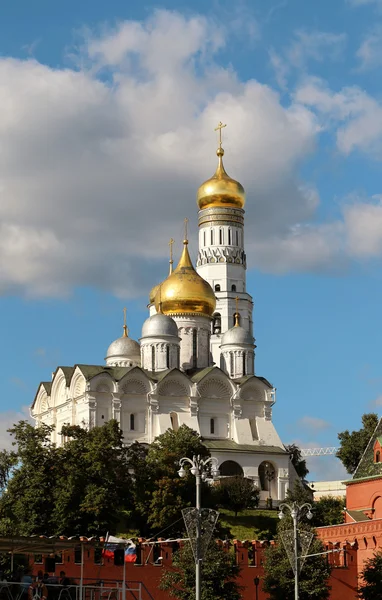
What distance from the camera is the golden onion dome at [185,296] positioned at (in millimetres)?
93562

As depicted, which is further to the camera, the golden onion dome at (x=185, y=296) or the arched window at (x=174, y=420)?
the golden onion dome at (x=185, y=296)

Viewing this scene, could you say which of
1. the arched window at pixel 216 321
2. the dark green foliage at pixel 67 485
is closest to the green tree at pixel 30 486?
the dark green foliage at pixel 67 485

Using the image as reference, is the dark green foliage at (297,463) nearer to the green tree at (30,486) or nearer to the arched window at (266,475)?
the arched window at (266,475)

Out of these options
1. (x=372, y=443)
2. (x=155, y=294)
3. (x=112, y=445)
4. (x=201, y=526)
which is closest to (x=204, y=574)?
(x=201, y=526)

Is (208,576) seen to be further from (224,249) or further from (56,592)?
(224,249)

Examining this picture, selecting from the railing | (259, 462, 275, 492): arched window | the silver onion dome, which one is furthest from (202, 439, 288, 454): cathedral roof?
the railing

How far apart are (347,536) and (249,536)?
51.4 feet

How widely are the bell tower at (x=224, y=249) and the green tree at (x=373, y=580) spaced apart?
151 feet

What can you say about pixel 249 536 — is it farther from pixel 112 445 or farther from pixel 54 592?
pixel 54 592

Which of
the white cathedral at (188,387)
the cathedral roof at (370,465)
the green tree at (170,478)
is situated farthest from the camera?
the white cathedral at (188,387)

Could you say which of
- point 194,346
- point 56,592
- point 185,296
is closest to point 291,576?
point 56,592

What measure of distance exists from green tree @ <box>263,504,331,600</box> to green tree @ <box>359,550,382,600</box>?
1.54 metres

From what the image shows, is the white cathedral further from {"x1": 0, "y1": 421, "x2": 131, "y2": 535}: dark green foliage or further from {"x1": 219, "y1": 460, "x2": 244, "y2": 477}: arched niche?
{"x1": 0, "y1": 421, "x2": 131, "y2": 535}: dark green foliage

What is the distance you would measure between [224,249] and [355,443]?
2164 cm
